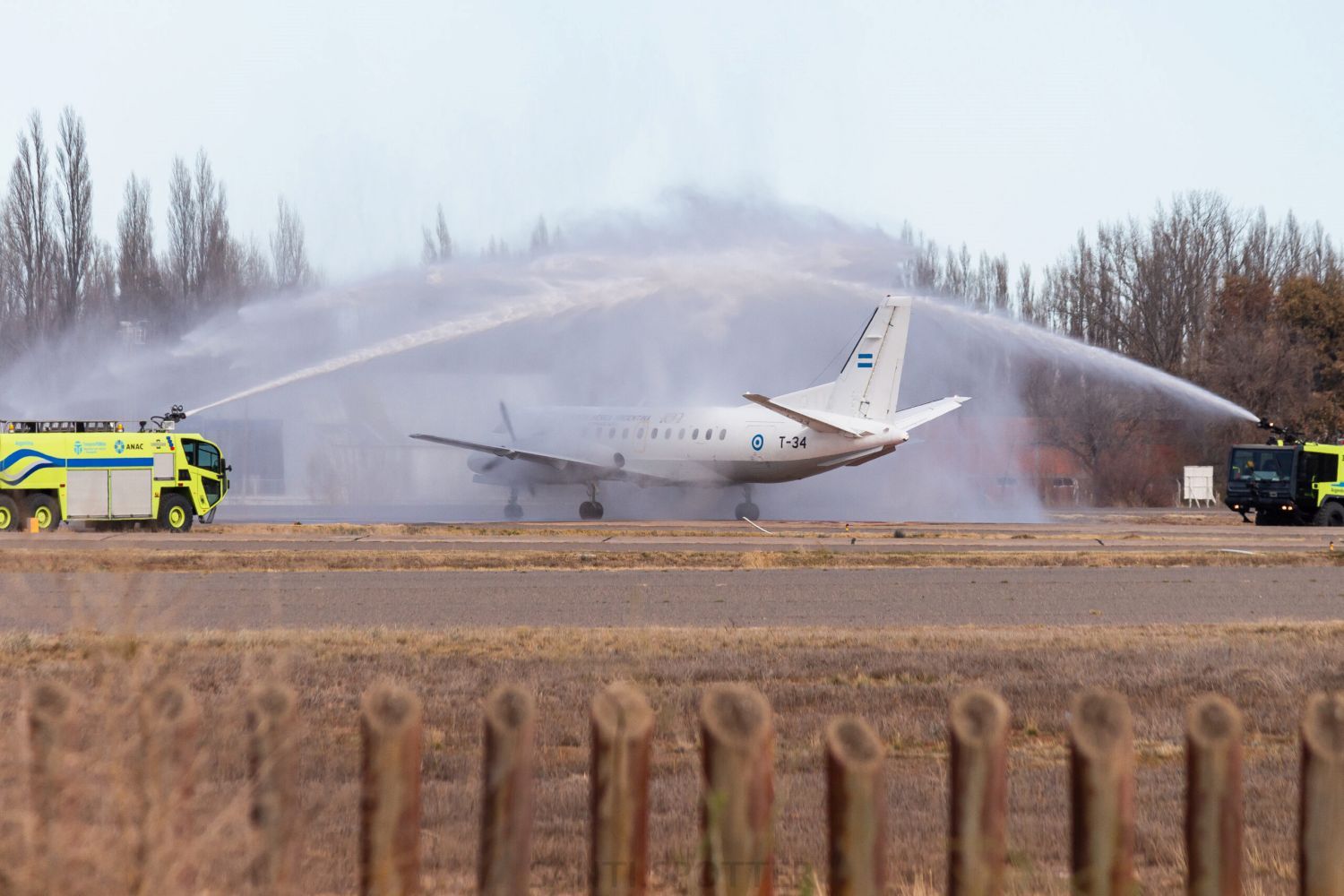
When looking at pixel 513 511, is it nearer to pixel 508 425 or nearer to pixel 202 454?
pixel 508 425

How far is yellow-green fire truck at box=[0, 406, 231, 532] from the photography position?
113ft

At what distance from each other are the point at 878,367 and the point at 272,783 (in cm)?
3872

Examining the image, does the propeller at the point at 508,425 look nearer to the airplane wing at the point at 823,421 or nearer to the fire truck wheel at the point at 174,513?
the airplane wing at the point at 823,421

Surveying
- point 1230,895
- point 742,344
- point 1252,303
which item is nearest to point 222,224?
point 742,344

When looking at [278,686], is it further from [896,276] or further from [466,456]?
[466,456]

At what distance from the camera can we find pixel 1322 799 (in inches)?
120

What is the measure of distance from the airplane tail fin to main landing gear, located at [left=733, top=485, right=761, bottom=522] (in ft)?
15.0

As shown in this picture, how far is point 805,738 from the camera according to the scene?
893 centimetres

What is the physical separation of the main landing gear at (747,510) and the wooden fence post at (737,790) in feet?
131

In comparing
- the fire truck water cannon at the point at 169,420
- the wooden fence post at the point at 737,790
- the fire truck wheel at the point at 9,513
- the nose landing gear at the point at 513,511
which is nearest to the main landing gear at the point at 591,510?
the nose landing gear at the point at 513,511

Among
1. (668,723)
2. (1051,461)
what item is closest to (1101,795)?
(668,723)

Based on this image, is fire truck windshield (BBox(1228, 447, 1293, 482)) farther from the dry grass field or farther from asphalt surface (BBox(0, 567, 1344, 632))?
the dry grass field

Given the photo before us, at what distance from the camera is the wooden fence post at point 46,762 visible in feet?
11.0

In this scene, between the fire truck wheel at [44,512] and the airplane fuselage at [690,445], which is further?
the airplane fuselage at [690,445]
